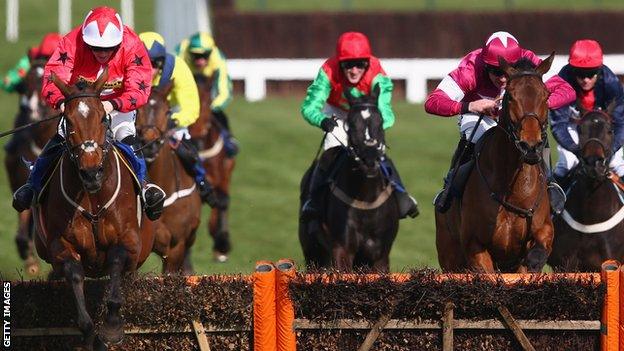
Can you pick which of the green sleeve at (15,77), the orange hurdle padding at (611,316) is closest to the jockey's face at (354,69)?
the orange hurdle padding at (611,316)

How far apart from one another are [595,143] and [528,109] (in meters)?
1.86

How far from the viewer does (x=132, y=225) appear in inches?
348

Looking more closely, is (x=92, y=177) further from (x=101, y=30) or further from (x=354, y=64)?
(x=354, y=64)

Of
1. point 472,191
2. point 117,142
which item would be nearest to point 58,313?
point 117,142

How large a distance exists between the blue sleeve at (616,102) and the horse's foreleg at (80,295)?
413 cm

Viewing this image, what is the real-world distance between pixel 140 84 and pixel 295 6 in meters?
25.5

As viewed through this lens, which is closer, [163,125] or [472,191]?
[472,191]

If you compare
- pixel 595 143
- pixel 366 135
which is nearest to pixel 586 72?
pixel 595 143

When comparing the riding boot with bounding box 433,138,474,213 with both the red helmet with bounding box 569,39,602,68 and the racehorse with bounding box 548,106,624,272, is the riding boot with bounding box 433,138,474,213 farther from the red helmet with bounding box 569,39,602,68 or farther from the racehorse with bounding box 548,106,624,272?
the red helmet with bounding box 569,39,602,68

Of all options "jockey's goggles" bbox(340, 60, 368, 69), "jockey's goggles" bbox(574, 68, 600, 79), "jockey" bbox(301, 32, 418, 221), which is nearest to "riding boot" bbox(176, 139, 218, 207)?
"jockey" bbox(301, 32, 418, 221)

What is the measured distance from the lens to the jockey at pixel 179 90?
11.8 meters

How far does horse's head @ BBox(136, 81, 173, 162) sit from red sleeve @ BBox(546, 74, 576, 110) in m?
3.40

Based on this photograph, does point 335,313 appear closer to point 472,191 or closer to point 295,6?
point 472,191

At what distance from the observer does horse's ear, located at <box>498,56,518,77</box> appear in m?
8.40
